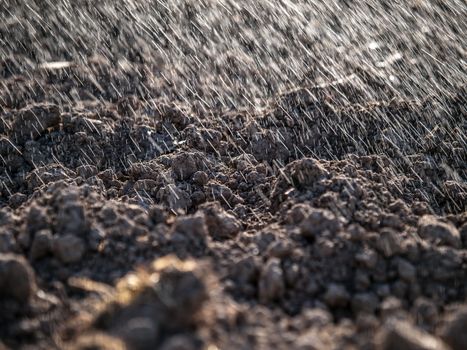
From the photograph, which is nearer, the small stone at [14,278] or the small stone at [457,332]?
the small stone at [457,332]

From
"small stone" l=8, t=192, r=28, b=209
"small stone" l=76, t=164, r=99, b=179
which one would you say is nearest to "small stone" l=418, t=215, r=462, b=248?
"small stone" l=76, t=164, r=99, b=179

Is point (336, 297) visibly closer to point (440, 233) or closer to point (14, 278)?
point (440, 233)

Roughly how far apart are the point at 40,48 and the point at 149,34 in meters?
1.09

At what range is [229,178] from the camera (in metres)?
3.41

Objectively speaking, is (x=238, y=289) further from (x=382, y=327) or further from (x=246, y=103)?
(x=246, y=103)

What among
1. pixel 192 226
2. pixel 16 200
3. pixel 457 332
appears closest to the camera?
pixel 457 332

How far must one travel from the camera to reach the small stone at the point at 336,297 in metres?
2.25

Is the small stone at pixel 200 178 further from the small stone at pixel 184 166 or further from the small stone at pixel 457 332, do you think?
the small stone at pixel 457 332

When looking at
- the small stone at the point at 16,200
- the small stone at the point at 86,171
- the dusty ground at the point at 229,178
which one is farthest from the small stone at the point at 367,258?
the small stone at the point at 16,200

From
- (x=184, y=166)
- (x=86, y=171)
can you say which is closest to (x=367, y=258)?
(x=184, y=166)

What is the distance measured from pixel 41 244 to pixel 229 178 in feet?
4.36

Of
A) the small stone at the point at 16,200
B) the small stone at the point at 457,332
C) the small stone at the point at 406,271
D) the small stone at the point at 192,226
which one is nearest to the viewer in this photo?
the small stone at the point at 457,332

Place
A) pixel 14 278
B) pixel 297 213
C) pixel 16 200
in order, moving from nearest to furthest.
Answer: pixel 14 278 < pixel 297 213 < pixel 16 200

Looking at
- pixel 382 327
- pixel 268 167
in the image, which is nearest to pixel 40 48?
pixel 268 167
